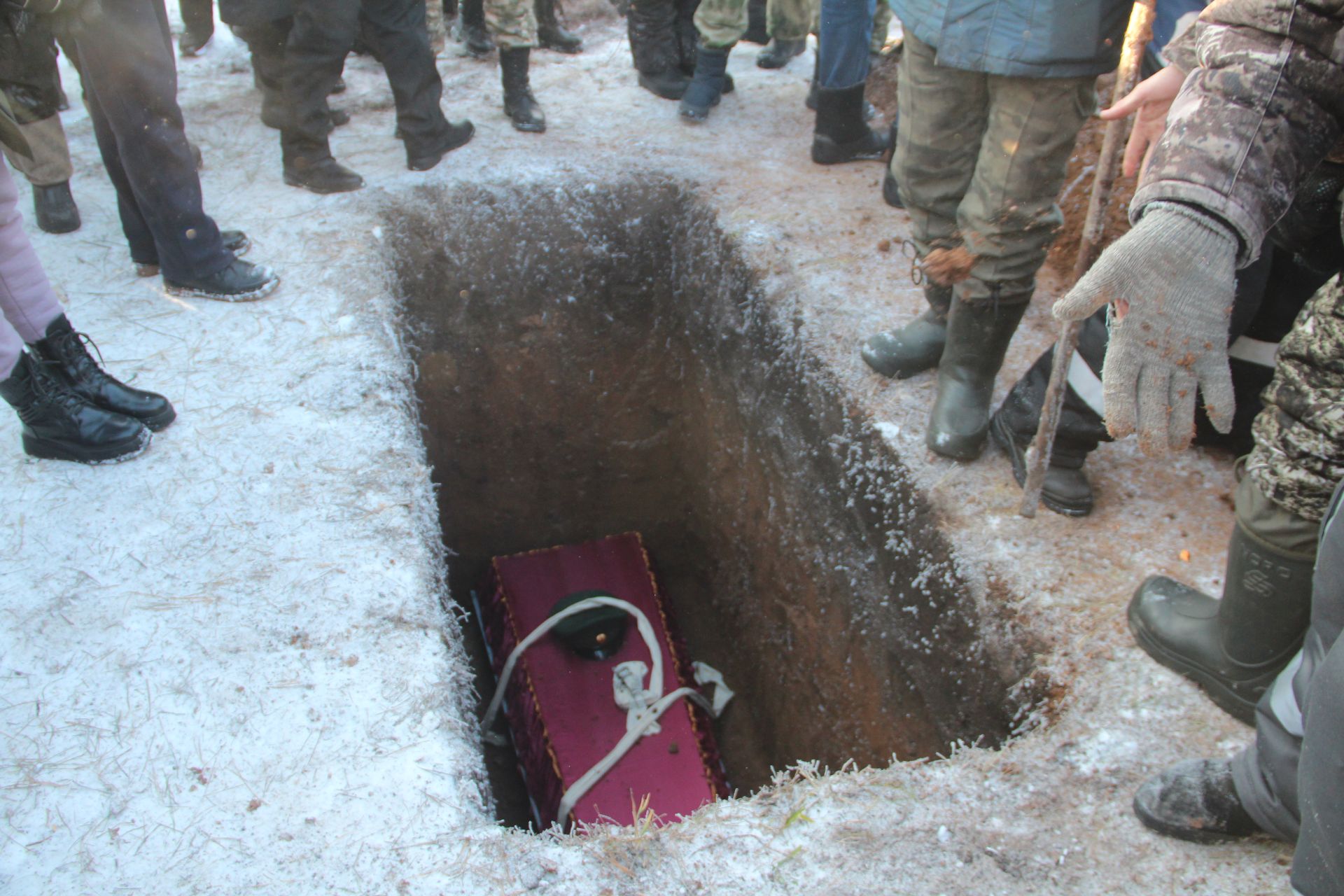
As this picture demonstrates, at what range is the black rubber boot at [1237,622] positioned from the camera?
4.99ft

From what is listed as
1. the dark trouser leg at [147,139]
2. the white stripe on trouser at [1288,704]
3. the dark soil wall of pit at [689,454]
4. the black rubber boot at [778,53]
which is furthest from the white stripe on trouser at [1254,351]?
the black rubber boot at [778,53]

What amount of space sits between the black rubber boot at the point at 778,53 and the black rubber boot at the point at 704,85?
0.75 m

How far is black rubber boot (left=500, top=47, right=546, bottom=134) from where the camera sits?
156 inches

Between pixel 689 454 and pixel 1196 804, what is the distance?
2760mm

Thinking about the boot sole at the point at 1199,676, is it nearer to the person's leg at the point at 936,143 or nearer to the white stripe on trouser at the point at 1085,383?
the white stripe on trouser at the point at 1085,383

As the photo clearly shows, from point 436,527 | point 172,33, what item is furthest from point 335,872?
point 172,33

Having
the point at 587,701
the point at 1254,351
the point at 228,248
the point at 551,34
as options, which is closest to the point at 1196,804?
the point at 1254,351

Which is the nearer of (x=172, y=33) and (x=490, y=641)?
(x=490, y=641)

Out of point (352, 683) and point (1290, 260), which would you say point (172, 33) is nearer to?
point (352, 683)

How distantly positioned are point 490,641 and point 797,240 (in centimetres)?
204

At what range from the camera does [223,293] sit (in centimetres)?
288

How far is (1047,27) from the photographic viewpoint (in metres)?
1.84

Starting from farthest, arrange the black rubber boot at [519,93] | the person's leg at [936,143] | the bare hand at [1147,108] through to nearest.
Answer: the black rubber boot at [519,93]
the person's leg at [936,143]
the bare hand at [1147,108]

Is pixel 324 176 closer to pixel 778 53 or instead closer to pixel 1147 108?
pixel 778 53
